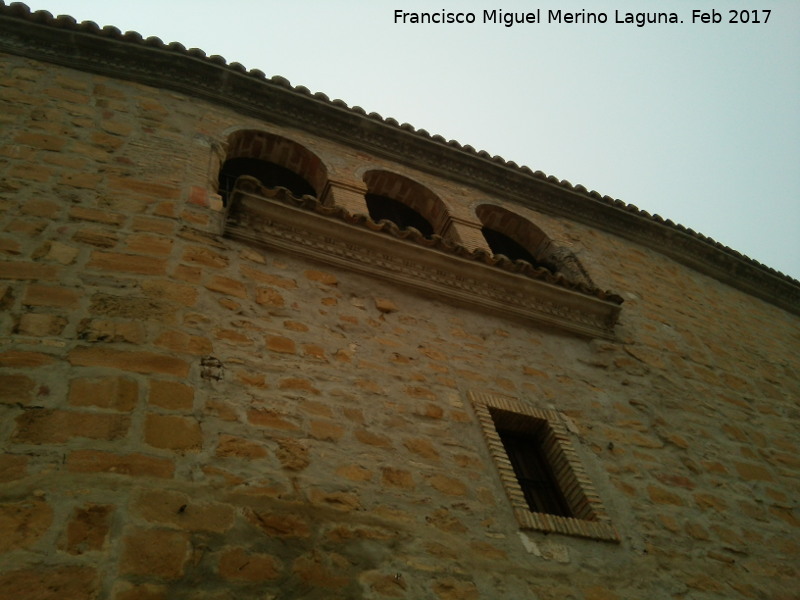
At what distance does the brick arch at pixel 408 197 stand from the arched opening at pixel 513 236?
0.69 m

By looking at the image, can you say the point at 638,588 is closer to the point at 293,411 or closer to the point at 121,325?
the point at 293,411

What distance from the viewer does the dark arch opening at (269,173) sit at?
6.07 metres

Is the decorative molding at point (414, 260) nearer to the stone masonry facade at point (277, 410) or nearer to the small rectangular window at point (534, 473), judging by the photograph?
the stone masonry facade at point (277, 410)

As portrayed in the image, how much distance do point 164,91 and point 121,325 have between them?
3.57 metres

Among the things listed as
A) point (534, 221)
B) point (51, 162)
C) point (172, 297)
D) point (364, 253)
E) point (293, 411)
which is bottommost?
point (293, 411)

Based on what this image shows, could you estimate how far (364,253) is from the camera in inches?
187

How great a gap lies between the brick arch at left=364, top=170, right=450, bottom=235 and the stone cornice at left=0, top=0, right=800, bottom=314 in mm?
412

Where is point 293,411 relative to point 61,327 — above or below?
below

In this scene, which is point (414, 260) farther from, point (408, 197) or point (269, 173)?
point (269, 173)

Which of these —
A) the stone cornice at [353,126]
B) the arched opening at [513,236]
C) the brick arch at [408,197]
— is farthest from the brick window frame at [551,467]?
the stone cornice at [353,126]

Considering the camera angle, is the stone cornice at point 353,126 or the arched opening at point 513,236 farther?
the arched opening at point 513,236

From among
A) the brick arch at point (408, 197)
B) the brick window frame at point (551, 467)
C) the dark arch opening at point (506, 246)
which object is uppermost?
the brick arch at point (408, 197)

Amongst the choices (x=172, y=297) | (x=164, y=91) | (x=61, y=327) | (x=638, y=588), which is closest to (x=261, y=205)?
(x=172, y=297)

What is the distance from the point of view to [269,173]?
628 centimetres
